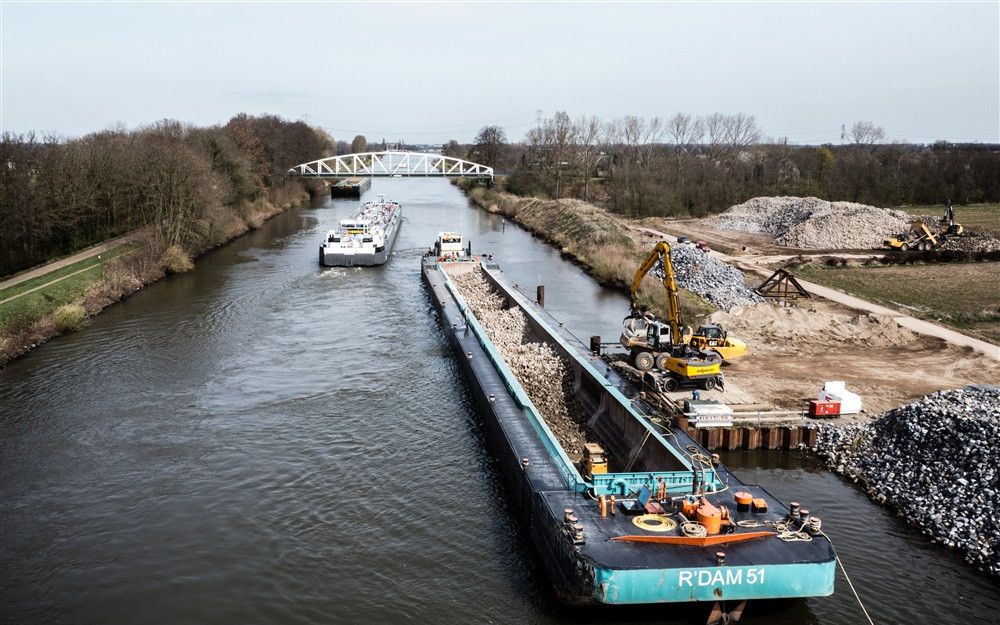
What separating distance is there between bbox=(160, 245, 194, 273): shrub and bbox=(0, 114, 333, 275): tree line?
23.2 inches

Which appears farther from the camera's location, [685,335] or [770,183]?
[770,183]

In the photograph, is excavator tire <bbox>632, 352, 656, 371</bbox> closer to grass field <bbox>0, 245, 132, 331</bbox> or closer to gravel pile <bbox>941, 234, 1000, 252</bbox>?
grass field <bbox>0, 245, 132, 331</bbox>

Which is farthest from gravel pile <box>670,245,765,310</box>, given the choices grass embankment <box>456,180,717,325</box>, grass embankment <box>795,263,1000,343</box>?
grass embankment <box>795,263,1000,343</box>

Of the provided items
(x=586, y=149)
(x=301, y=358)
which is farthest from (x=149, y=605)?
(x=586, y=149)

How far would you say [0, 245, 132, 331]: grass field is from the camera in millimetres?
26438

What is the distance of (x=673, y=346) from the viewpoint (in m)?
20.5

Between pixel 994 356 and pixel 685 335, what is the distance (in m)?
10.1

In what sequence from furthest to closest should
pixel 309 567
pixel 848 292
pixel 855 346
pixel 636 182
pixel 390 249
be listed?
pixel 636 182 → pixel 390 249 → pixel 848 292 → pixel 855 346 → pixel 309 567

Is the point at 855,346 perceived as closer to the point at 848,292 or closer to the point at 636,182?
the point at 848,292

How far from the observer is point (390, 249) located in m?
50.7

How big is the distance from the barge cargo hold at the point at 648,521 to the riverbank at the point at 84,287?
681 inches

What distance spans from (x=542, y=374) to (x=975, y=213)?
56391 mm

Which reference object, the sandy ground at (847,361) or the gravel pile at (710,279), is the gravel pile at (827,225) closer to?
the gravel pile at (710,279)

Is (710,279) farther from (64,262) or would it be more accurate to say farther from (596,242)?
(64,262)
